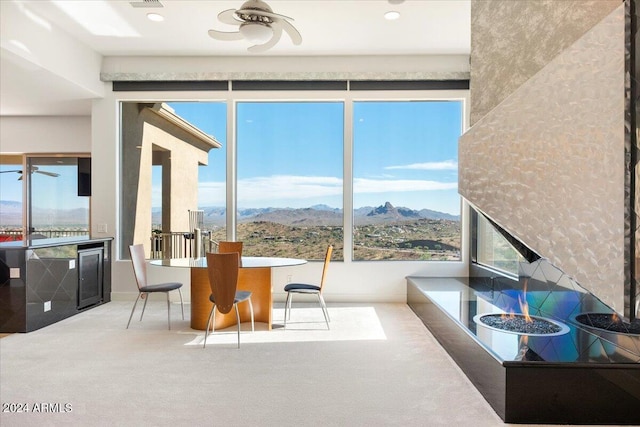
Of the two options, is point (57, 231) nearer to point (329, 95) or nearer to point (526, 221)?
point (329, 95)

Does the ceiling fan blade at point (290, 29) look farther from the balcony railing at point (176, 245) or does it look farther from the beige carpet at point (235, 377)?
the balcony railing at point (176, 245)

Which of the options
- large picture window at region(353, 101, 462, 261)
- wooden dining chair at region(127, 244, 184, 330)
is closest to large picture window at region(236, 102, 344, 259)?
large picture window at region(353, 101, 462, 261)

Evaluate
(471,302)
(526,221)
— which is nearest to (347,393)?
(526,221)

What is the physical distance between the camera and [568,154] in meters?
1.52

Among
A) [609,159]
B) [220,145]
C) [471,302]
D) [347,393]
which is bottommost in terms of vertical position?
[347,393]

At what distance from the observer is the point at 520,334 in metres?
2.95

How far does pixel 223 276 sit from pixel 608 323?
9.66 ft

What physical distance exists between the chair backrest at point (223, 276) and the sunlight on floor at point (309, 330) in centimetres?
48

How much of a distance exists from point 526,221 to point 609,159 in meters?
0.66

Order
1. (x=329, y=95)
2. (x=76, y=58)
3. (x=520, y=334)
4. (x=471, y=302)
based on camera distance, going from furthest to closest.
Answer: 1. (x=329, y=95)
2. (x=76, y=58)
3. (x=471, y=302)
4. (x=520, y=334)

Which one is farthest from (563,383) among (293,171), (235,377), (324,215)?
(293,171)

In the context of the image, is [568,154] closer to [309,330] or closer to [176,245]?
[309,330]

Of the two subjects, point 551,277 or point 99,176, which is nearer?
point 551,277

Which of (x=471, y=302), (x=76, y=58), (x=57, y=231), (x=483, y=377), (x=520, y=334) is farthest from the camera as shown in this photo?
(x=57, y=231)
